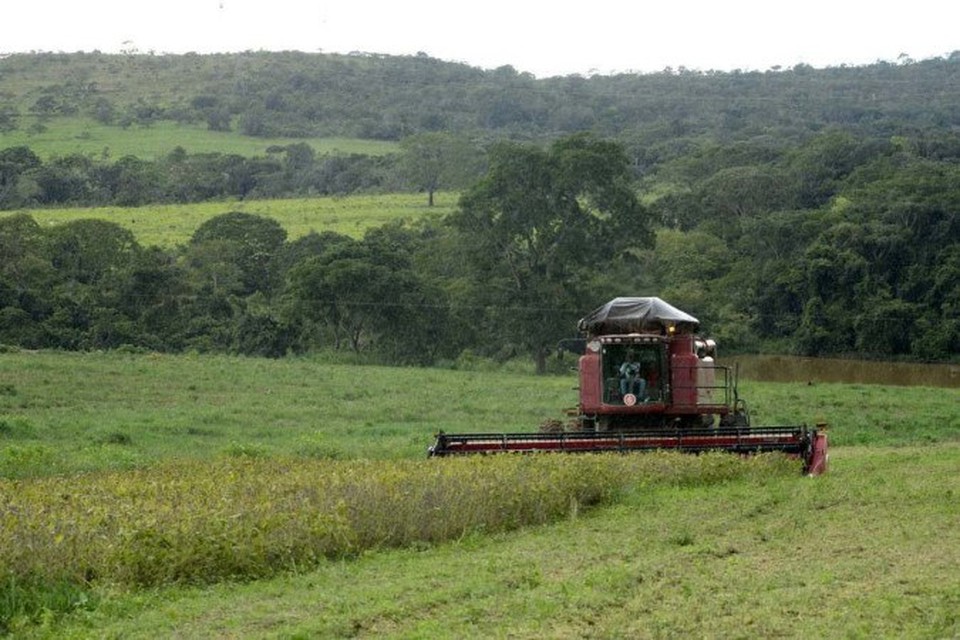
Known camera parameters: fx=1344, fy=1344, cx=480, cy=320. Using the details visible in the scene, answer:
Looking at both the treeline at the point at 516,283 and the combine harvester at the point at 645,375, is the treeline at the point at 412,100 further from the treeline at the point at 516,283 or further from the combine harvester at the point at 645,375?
the combine harvester at the point at 645,375

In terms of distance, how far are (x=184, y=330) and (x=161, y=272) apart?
268cm

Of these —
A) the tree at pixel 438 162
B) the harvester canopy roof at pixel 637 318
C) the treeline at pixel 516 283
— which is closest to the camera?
the harvester canopy roof at pixel 637 318

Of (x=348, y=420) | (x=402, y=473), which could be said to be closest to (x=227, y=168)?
(x=348, y=420)

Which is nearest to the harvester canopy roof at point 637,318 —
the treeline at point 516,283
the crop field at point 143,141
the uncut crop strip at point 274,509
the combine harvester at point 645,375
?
the combine harvester at point 645,375

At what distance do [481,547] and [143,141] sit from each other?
10050 centimetres

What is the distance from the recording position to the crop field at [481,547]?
10.0 m

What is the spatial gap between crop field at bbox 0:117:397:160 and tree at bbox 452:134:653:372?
159 feet

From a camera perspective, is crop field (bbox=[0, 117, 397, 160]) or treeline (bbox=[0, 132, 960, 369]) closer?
treeline (bbox=[0, 132, 960, 369])

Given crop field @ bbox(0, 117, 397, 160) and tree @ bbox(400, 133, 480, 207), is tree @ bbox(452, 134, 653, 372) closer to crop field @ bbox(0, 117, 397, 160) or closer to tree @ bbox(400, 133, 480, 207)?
tree @ bbox(400, 133, 480, 207)

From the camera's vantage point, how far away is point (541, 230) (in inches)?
2216

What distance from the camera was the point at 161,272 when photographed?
5750 centimetres

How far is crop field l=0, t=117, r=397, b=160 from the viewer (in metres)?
102

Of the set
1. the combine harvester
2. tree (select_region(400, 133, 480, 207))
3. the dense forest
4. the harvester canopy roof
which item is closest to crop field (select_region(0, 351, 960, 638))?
the combine harvester

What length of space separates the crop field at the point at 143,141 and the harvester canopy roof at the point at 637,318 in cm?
7897
